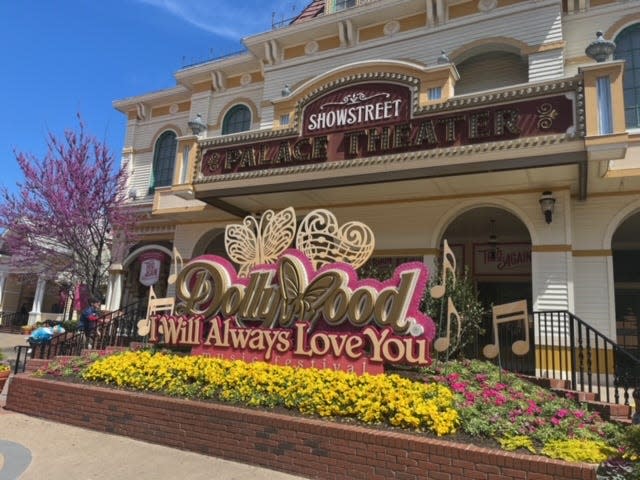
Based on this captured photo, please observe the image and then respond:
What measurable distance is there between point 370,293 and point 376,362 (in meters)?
1.10

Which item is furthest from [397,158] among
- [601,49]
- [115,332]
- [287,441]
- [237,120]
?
[237,120]

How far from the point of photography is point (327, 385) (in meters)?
7.05

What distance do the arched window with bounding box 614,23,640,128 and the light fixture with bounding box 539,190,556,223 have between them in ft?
8.79

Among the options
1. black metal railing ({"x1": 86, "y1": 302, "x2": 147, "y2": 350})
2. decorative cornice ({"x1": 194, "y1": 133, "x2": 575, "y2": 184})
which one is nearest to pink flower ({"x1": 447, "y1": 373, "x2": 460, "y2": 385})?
decorative cornice ({"x1": 194, "y1": 133, "x2": 575, "y2": 184})

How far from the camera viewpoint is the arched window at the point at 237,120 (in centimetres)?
1678

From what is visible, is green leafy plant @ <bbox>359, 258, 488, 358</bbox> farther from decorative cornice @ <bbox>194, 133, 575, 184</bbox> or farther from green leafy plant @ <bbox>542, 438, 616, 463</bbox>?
green leafy plant @ <bbox>542, 438, 616, 463</bbox>

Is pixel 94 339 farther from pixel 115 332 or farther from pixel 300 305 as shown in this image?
pixel 300 305

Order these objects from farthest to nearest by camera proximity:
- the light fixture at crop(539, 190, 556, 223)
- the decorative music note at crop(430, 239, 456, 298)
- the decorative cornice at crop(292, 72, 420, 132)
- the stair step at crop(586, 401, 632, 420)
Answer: the decorative cornice at crop(292, 72, 420, 132)
the light fixture at crop(539, 190, 556, 223)
the decorative music note at crop(430, 239, 456, 298)
the stair step at crop(586, 401, 632, 420)

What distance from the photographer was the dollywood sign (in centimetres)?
762

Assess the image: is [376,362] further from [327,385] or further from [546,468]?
[546,468]

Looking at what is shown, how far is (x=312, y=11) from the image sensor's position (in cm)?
1772

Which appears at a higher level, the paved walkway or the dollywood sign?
the dollywood sign

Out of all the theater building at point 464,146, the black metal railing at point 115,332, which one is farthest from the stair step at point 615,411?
the black metal railing at point 115,332

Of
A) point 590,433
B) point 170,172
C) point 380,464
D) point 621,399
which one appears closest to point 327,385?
point 380,464
